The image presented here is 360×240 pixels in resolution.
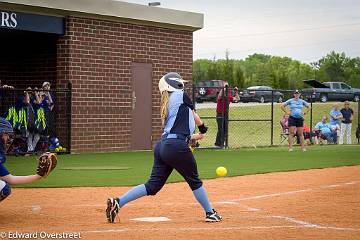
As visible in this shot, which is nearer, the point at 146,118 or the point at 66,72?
the point at 66,72

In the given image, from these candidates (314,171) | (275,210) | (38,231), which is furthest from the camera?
(314,171)

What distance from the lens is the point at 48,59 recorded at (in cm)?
Answer: 2489

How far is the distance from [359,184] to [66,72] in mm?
11798

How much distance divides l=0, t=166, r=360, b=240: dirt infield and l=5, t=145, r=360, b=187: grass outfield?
5.04 feet

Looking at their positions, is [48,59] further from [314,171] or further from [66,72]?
[314,171]

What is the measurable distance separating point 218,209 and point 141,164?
8589 millimetres

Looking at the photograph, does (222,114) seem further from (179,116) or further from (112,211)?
(112,211)

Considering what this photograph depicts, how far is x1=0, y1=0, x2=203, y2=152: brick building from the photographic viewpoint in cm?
2381

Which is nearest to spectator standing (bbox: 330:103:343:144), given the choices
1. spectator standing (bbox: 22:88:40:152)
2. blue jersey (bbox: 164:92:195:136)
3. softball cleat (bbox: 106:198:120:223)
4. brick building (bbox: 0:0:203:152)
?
brick building (bbox: 0:0:203:152)

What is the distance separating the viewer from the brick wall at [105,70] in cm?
2417

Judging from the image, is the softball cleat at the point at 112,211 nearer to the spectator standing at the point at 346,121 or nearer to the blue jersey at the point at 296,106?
the blue jersey at the point at 296,106

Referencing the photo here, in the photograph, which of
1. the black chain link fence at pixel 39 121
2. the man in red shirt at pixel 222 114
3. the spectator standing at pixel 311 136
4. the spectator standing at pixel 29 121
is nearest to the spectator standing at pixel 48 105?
the black chain link fence at pixel 39 121

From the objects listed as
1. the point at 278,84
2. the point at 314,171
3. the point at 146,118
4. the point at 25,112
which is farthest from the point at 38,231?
the point at 278,84

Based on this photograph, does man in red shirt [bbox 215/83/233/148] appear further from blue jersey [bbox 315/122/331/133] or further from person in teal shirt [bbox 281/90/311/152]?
blue jersey [bbox 315/122/331/133]
